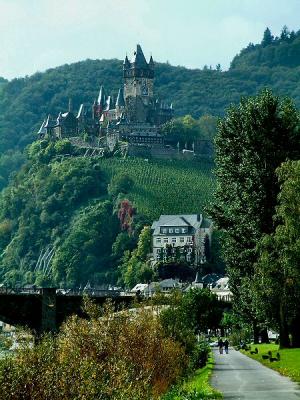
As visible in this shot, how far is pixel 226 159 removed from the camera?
65.9 m

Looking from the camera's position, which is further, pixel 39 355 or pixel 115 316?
pixel 115 316

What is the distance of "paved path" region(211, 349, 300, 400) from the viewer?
126ft

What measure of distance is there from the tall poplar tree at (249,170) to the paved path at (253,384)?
6.67 m

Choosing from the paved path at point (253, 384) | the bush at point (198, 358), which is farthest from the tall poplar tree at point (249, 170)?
the paved path at point (253, 384)

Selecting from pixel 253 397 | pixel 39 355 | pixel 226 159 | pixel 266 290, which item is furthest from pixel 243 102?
pixel 39 355

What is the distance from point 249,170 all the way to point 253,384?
20.6m

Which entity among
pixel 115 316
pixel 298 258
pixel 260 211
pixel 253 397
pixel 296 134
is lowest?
pixel 253 397

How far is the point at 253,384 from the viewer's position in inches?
1769

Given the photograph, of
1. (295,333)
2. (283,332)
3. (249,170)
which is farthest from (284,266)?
(249,170)

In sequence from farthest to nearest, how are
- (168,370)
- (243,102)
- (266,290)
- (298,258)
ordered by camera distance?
(243,102) → (266,290) → (298,258) → (168,370)

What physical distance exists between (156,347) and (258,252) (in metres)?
21.3

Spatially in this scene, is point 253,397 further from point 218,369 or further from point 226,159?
point 226,159

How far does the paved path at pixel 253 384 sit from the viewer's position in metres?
38.5

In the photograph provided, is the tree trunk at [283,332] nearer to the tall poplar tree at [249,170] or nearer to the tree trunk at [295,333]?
Result: the tree trunk at [295,333]
